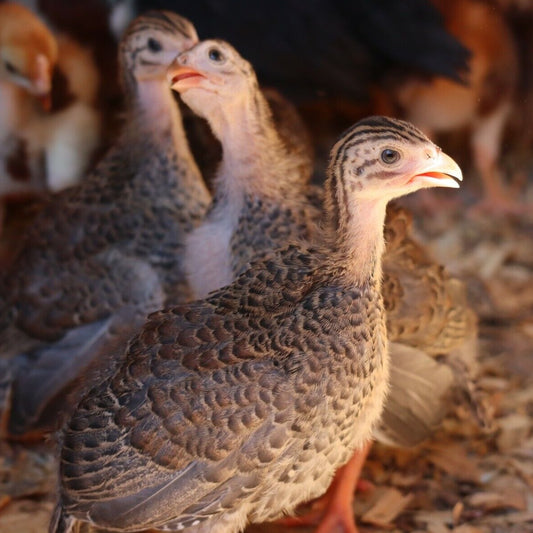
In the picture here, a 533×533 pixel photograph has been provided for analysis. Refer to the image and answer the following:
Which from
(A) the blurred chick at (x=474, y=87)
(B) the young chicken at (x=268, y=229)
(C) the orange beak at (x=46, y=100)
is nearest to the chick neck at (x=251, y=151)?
(B) the young chicken at (x=268, y=229)

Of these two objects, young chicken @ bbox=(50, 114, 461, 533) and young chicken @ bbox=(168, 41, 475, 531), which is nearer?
young chicken @ bbox=(50, 114, 461, 533)

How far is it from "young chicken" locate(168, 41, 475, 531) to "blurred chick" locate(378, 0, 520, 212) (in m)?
1.19

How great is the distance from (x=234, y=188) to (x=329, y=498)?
76cm

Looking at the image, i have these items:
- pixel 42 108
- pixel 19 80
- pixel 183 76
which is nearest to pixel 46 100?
pixel 19 80

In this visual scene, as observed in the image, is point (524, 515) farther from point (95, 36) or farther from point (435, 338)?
point (95, 36)

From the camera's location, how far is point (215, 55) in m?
1.99

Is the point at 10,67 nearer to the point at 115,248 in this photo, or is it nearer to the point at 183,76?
the point at 115,248

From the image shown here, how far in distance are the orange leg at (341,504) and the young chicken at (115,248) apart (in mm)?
584

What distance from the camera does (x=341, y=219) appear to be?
1.71 m

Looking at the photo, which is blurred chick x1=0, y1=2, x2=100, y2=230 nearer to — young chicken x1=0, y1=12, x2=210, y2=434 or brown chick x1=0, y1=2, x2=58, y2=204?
brown chick x1=0, y1=2, x2=58, y2=204

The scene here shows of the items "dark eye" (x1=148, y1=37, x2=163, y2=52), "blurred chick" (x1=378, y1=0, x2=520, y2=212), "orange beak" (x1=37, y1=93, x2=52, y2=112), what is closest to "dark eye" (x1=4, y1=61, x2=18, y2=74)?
"orange beak" (x1=37, y1=93, x2=52, y2=112)

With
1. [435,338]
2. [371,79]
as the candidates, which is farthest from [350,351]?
[371,79]

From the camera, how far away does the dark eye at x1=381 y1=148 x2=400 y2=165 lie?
1629mm

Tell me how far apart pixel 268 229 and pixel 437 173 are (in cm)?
52
